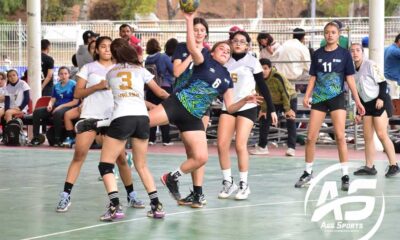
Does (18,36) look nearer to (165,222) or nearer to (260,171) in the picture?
(260,171)

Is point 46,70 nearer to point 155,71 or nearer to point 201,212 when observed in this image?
point 155,71

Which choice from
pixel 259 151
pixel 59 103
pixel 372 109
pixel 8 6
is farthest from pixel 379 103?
pixel 8 6

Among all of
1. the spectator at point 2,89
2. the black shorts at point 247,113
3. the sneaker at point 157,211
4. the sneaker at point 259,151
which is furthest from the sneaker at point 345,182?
the spectator at point 2,89

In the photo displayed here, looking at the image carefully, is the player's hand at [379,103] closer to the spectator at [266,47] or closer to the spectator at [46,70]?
the spectator at [266,47]

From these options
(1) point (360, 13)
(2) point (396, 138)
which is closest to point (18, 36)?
(2) point (396, 138)

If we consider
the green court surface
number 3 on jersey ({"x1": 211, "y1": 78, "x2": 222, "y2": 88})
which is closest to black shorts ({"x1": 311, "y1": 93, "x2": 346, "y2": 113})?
the green court surface

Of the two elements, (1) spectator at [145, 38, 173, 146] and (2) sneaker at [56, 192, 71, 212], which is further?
(1) spectator at [145, 38, 173, 146]

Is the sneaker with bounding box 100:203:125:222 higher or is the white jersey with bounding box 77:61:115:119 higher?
the white jersey with bounding box 77:61:115:119

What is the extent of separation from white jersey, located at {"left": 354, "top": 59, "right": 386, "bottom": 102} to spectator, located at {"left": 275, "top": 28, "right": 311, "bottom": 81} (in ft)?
19.5

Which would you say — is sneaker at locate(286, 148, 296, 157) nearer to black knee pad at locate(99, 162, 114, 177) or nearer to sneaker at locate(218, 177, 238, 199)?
sneaker at locate(218, 177, 238, 199)

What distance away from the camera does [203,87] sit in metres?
12.2

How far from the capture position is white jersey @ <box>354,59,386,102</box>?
15.5 metres

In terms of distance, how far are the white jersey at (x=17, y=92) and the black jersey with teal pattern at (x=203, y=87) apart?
1051 centimetres

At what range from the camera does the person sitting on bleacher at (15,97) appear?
22.2 metres
